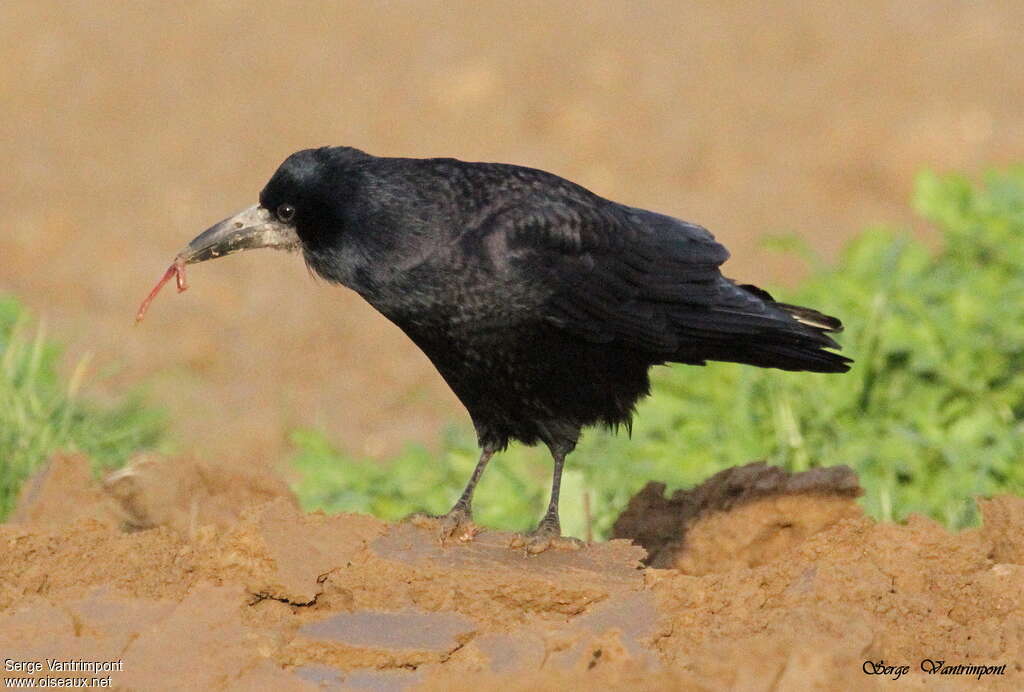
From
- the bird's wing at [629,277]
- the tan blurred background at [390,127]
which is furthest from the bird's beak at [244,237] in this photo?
the tan blurred background at [390,127]

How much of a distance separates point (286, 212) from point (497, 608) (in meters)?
1.53

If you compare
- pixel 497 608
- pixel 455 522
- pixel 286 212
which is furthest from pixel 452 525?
pixel 286 212

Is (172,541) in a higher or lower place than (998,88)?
lower

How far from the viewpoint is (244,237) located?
16.4 feet

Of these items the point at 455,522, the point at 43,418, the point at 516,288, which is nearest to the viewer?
the point at 455,522

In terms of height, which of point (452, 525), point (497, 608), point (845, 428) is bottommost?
point (497, 608)

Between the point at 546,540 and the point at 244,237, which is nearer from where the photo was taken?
the point at 546,540

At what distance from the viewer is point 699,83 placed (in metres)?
10.8

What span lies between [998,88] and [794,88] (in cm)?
134

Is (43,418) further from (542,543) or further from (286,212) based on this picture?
(542,543)

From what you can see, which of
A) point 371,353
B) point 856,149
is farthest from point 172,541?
point 856,149

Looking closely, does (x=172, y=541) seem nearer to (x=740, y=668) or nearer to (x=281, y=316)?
(x=740, y=668)

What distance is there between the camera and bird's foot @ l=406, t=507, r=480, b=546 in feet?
15.0

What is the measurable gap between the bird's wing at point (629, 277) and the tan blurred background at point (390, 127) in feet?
9.76
